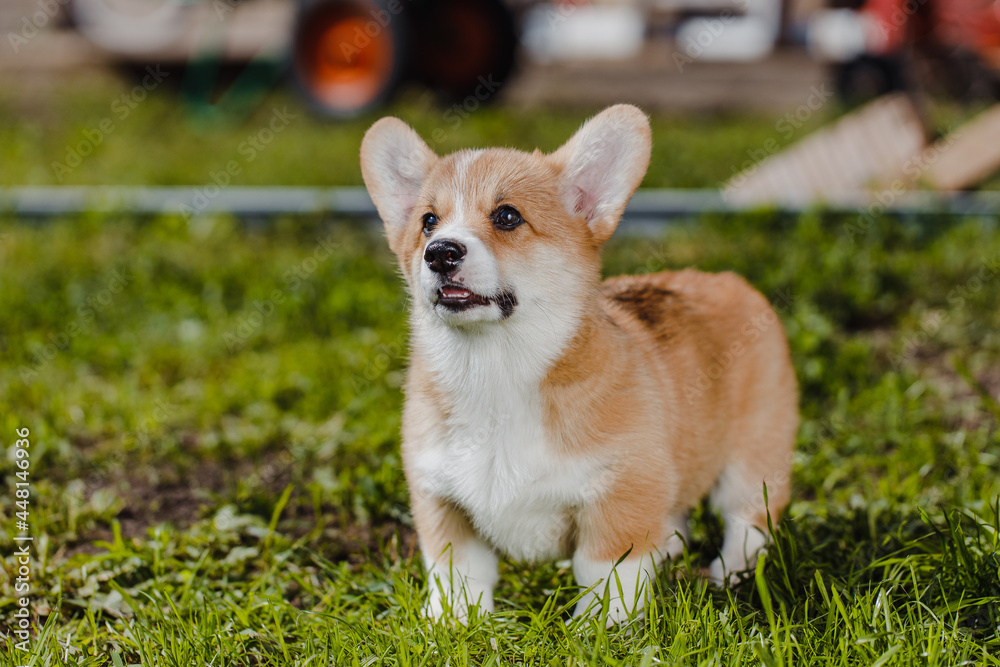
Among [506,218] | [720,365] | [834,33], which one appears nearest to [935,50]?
[834,33]

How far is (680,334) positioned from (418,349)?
79 cm

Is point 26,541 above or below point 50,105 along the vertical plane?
above

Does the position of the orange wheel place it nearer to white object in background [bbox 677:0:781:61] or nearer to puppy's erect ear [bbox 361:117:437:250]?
white object in background [bbox 677:0:781:61]

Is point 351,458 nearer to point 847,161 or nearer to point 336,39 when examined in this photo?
point 847,161

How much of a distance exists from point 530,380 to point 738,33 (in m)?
13.2

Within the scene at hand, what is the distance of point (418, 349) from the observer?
2.59 meters

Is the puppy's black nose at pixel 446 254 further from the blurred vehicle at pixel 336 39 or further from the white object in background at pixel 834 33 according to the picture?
the white object in background at pixel 834 33

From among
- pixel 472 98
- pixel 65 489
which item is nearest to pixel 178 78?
pixel 472 98

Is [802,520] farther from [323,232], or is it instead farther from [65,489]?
[323,232]

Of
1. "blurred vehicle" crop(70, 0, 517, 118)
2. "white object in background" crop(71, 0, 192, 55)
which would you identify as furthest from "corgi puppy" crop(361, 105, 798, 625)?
"white object in background" crop(71, 0, 192, 55)

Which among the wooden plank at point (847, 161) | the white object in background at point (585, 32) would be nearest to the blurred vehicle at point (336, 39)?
the white object in background at point (585, 32)

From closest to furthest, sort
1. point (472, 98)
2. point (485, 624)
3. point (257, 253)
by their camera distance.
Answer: point (485, 624), point (257, 253), point (472, 98)

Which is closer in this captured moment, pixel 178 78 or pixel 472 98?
pixel 472 98

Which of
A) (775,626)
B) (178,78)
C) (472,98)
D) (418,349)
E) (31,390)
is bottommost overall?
(178,78)
